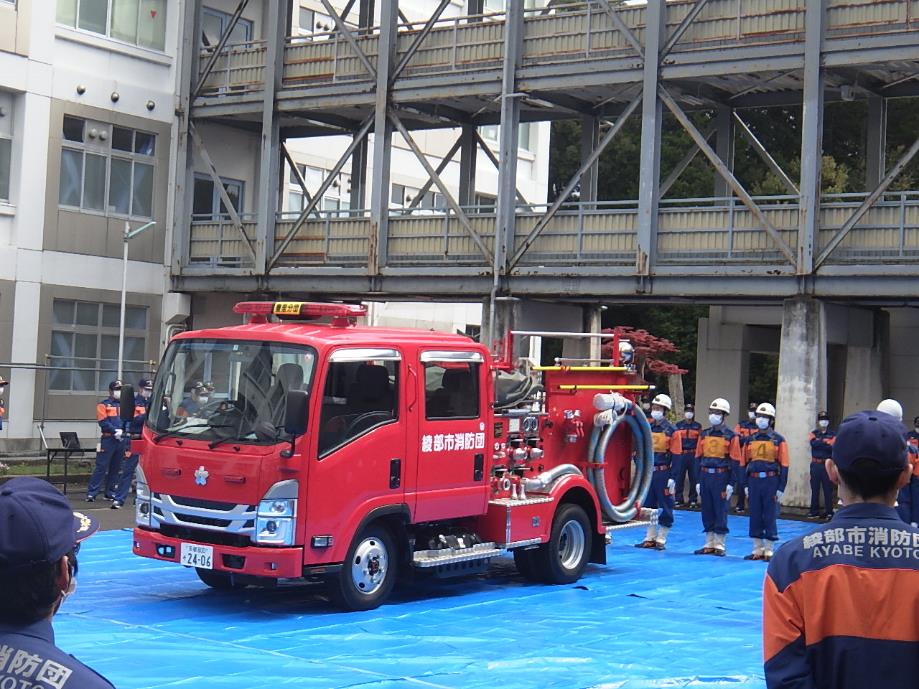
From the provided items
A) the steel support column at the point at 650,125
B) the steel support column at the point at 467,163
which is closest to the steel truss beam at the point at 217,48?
the steel support column at the point at 467,163

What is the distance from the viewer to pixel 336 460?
471 inches

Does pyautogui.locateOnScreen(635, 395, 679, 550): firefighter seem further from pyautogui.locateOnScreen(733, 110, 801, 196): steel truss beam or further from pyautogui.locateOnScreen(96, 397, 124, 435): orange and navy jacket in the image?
pyautogui.locateOnScreen(96, 397, 124, 435): orange and navy jacket

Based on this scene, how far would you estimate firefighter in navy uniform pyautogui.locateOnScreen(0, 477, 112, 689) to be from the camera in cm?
295

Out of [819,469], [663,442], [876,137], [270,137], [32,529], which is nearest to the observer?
[32,529]

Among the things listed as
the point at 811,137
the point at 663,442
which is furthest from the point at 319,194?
the point at 663,442

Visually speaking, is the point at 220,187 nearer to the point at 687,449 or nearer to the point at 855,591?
the point at 687,449

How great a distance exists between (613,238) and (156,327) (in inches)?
446

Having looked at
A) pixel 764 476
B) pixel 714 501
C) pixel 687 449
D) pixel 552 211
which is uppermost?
pixel 552 211

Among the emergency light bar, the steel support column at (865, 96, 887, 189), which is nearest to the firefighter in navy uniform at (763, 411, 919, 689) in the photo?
the emergency light bar

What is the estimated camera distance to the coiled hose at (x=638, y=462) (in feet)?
50.3

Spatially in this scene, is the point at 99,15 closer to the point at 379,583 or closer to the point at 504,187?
the point at 504,187

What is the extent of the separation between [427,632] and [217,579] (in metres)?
2.80

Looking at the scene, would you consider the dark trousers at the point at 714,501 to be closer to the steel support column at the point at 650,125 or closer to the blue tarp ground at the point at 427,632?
the blue tarp ground at the point at 427,632

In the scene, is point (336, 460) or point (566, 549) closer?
point (336, 460)
